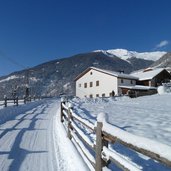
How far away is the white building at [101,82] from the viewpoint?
55.5 m

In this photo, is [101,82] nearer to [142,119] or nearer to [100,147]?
[142,119]

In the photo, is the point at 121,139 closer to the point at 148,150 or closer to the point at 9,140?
the point at 148,150

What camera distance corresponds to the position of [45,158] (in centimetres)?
752

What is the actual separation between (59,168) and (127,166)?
350cm

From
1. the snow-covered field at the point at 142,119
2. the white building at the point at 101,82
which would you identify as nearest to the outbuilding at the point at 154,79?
the white building at the point at 101,82

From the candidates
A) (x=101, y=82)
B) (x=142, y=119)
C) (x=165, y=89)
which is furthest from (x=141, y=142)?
(x=101, y=82)

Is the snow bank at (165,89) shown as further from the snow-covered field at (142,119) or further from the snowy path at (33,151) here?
the snowy path at (33,151)

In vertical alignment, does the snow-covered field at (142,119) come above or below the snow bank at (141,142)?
below

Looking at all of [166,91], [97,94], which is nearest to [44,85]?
[97,94]

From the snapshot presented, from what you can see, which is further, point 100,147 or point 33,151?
point 33,151

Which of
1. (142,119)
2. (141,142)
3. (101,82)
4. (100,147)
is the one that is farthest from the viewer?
(101,82)

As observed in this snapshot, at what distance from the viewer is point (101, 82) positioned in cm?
5903

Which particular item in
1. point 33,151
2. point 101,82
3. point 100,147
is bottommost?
point 33,151

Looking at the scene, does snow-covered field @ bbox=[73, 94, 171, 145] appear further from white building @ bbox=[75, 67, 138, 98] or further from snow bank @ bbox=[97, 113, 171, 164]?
Result: white building @ bbox=[75, 67, 138, 98]
